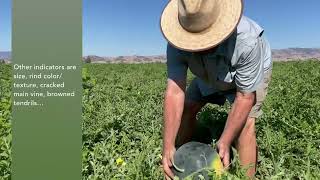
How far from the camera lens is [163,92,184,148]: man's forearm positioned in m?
3.76

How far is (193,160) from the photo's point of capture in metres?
3.56

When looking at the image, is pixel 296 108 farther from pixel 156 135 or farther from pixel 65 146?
Result: pixel 65 146

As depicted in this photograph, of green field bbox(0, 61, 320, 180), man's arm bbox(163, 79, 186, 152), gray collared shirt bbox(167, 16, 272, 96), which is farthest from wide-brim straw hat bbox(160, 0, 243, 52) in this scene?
green field bbox(0, 61, 320, 180)

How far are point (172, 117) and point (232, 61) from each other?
58 centimetres

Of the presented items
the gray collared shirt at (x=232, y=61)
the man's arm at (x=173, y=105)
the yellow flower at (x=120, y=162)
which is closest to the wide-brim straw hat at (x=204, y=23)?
the gray collared shirt at (x=232, y=61)

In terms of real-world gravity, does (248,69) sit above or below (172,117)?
above

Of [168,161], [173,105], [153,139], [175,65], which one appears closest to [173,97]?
[173,105]

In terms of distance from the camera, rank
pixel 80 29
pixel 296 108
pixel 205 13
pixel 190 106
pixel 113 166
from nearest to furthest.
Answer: pixel 80 29 → pixel 205 13 → pixel 113 166 → pixel 190 106 → pixel 296 108

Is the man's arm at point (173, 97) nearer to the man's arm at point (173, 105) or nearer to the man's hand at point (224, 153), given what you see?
the man's arm at point (173, 105)

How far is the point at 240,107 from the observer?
11.8 feet

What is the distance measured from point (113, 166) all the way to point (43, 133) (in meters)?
1.16

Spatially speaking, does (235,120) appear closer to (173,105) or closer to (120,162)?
(173,105)

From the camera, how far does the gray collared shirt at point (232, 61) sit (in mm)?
3607

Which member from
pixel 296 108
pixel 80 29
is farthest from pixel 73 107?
pixel 296 108
